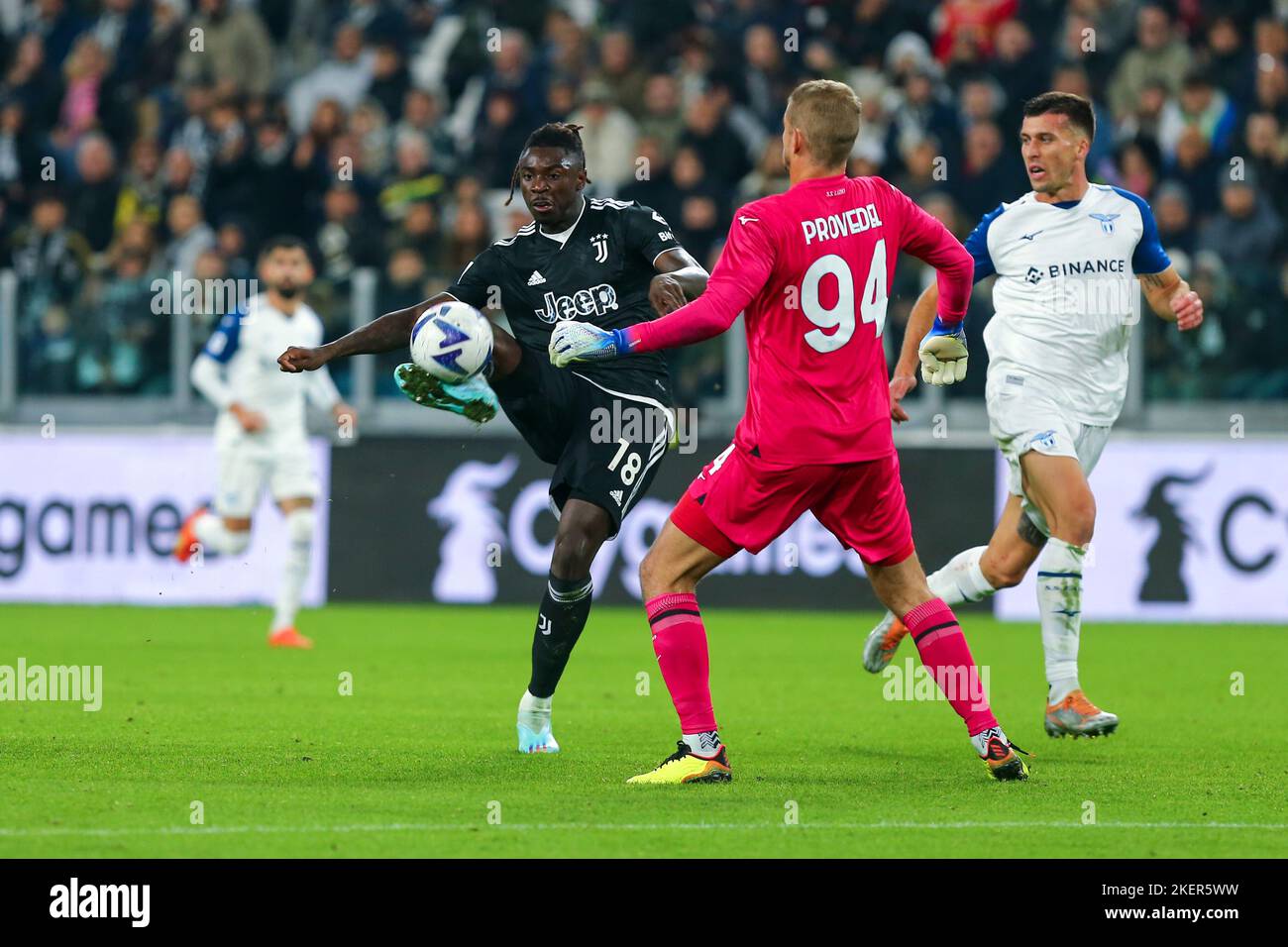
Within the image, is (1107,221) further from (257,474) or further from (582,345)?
(257,474)

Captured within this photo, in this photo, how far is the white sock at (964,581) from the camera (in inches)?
349

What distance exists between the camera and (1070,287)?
841 cm

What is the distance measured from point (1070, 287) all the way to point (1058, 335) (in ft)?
0.70

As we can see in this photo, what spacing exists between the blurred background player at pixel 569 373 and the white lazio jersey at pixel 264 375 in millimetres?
5703

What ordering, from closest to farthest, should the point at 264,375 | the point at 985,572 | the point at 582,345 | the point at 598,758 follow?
the point at 582,345, the point at 598,758, the point at 985,572, the point at 264,375

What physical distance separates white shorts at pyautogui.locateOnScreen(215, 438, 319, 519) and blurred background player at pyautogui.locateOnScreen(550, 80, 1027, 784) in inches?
270

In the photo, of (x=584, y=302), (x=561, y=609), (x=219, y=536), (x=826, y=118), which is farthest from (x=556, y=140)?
(x=219, y=536)

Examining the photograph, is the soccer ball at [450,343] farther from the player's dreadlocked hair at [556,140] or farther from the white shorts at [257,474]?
the white shorts at [257,474]

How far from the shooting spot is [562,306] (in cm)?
773

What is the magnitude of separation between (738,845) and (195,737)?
3.21 meters

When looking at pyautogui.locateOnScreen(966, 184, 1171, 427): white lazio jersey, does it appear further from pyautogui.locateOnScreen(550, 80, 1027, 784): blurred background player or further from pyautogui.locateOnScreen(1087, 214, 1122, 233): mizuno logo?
pyautogui.locateOnScreen(550, 80, 1027, 784): blurred background player

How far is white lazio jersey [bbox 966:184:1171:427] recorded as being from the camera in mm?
8312

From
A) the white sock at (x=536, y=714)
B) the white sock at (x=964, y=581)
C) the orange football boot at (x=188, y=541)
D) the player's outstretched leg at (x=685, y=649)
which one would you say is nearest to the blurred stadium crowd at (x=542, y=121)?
the orange football boot at (x=188, y=541)
